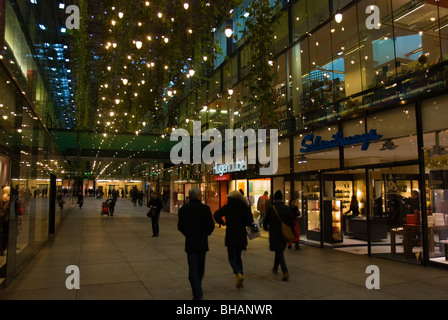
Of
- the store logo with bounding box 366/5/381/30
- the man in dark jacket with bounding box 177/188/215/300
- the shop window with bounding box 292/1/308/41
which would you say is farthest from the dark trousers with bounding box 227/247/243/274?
the shop window with bounding box 292/1/308/41

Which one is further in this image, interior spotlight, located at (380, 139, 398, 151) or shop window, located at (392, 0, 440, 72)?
interior spotlight, located at (380, 139, 398, 151)

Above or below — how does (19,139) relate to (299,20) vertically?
below

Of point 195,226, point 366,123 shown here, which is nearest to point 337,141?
point 366,123

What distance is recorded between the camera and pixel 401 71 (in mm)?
9469

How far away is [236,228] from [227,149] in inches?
521

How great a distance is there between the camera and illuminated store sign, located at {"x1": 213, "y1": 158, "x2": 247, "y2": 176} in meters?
16.9

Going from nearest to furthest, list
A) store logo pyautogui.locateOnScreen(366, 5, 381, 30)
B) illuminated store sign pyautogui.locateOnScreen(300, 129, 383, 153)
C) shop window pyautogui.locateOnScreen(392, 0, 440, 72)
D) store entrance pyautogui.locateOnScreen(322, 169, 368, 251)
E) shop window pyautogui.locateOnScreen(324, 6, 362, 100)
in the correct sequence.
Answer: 1. shop window pyautogui.locateOnScreen(392, 0, 440, 72)
2. illuminated store sign pyautogui.locateOnScreen(300, 129, 383, 153)
3. store logo pyautogui.locateOnScreen(366, 5, 381, 30)
4. shop window pyautogui.locateOnScreen(324, 6, 362, 100)
5. store entrance pyautogui.locateOnScreen(322, 169, 368, 251)

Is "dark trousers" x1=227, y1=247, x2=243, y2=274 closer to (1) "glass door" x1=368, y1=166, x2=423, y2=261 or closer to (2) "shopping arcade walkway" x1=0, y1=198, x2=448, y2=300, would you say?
(2) "shopping arcade walkway" x1=0, y1=198, x2=448, y2=300

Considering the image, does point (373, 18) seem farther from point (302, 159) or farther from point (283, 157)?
point (283, 157)

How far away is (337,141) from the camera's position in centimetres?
1106

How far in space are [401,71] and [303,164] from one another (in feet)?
14.9

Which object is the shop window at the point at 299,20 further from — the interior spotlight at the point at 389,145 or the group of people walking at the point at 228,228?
the group of people walking at the point at 228,228

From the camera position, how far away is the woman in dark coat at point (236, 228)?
6.45 metres
